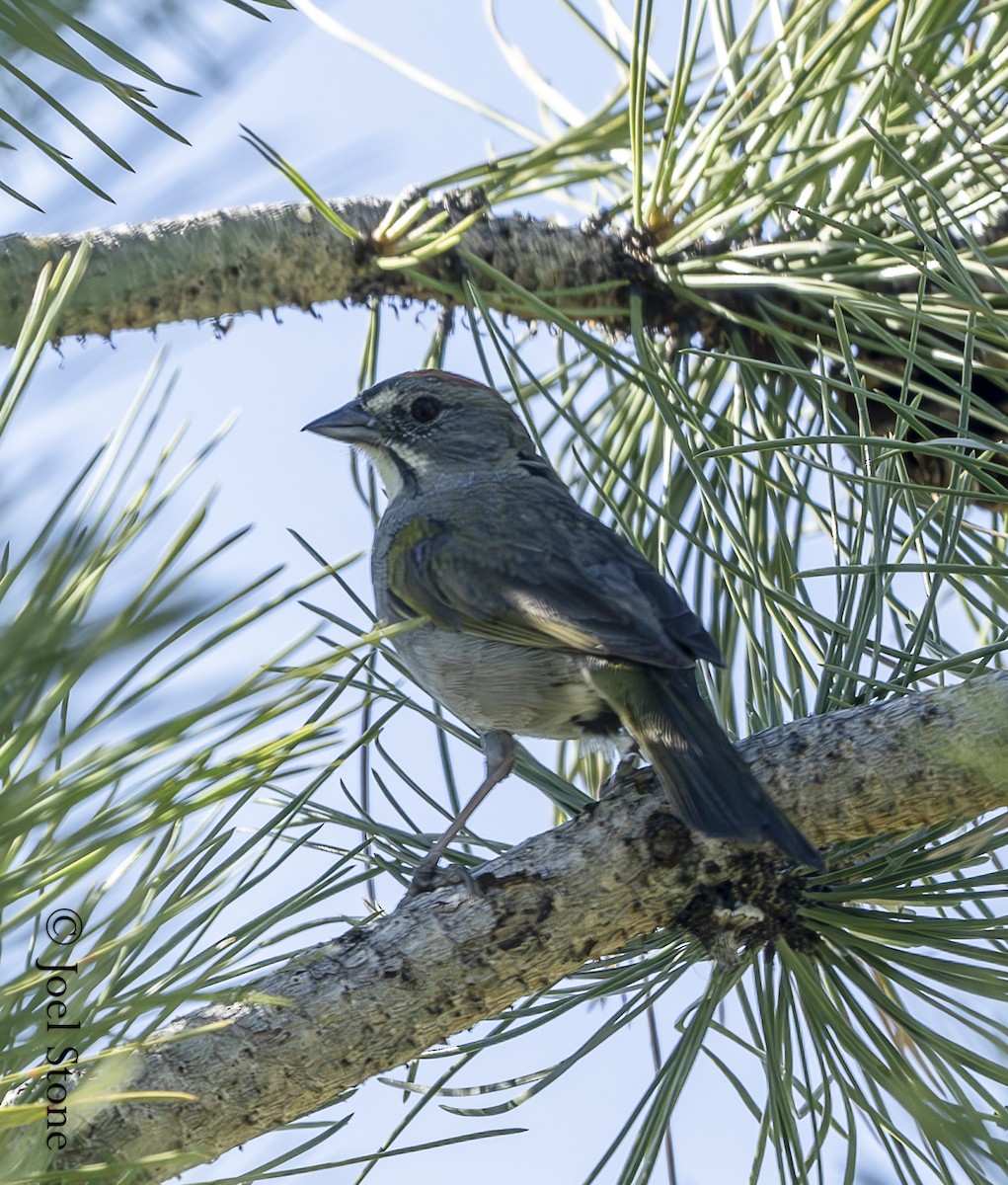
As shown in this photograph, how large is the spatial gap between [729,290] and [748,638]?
0.91 metres

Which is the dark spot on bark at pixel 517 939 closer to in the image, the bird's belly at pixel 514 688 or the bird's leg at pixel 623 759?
the bird's leg at pixel 623 759

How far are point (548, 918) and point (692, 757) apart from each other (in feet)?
1.51

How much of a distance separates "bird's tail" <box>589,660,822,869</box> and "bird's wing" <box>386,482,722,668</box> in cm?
9

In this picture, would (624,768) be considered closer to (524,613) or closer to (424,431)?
(524,613)

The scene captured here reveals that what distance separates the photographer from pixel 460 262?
11.5 feet

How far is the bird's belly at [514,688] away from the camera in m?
3.53

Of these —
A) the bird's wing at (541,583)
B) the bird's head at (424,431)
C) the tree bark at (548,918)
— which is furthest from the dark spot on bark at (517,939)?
the bird's head at (424,431)

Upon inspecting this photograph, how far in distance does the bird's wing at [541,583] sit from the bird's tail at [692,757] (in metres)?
0.09

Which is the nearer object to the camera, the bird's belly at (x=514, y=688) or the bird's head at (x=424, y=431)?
the bird's belly at (x=514, y=688)

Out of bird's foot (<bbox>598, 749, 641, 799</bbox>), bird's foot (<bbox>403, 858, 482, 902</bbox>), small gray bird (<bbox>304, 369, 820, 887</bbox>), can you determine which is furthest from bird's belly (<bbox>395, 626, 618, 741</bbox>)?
bird's foot (<bbox>403, 858, 482, 902</bbox>)

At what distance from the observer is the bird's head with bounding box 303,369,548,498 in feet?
14.9

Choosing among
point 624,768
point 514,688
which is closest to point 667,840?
point 624,768

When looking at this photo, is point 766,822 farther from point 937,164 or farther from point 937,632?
point 937,164

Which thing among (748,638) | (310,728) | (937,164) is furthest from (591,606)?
(310,728)
